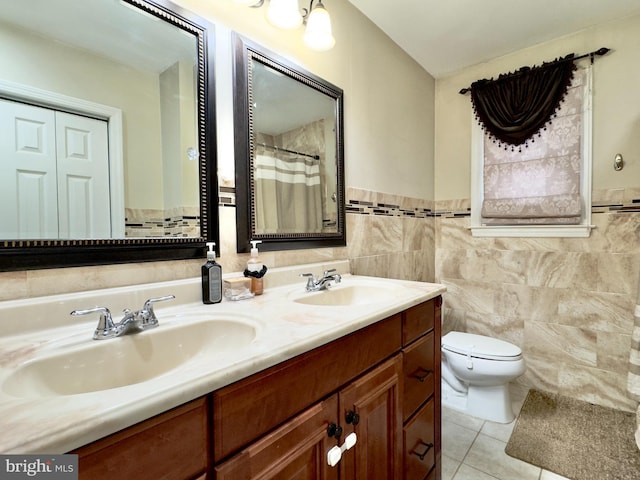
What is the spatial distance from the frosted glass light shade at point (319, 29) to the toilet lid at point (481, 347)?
1762 mm

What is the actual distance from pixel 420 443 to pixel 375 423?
1.34 feet

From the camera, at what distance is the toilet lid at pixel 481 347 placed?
1745 millimetres

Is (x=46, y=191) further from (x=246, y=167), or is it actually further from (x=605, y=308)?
(x=605, y=308)

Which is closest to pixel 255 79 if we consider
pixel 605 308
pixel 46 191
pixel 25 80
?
pixel 25 80

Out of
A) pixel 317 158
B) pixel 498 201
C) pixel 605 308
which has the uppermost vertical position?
pixel 317 158

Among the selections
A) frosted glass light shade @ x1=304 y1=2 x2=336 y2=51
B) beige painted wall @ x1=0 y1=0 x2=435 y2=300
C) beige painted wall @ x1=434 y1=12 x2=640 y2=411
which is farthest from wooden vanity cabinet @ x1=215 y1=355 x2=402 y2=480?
beige painted wall @ x1=434 y1=12 x2=640 y2=411

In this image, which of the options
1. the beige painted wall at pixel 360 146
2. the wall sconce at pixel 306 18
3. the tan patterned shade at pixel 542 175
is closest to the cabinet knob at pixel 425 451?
the beige painted wall at pixel 360 146

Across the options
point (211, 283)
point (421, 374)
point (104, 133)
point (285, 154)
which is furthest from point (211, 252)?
point (421, 374)

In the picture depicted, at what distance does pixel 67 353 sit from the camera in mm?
675

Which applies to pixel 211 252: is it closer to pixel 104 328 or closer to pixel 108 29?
pixel 104 328

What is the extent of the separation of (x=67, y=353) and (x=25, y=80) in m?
0.70

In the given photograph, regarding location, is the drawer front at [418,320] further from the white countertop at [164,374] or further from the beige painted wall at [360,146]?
the beige painted wall at [360,146]

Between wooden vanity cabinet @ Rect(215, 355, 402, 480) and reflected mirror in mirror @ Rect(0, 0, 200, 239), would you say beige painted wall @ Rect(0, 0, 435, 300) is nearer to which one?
reflected mirror in mirror @ Rect(0, 0, 200, 239)

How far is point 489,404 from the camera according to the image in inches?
72.7
